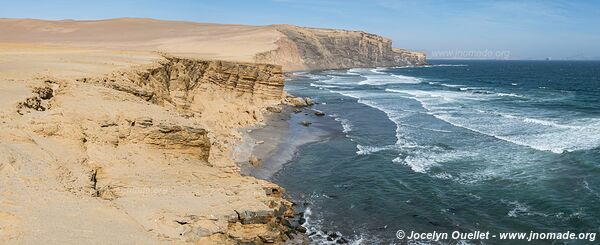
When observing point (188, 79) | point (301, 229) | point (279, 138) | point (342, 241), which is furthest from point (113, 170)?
point (188, 79)

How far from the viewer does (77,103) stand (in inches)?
583

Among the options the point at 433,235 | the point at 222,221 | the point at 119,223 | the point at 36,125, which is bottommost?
the point at 433,235

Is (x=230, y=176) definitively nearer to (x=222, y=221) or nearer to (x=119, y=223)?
(x=222, y=221)

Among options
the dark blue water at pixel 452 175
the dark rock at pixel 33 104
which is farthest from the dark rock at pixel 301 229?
the dark rock at pixel 33 104

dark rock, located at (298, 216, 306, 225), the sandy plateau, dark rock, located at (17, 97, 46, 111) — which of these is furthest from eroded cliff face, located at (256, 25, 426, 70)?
dark rock, located at (17, 97, 46, 111)

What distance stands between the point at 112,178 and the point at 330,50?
10978 centimetres

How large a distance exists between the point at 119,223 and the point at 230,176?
6.04 m

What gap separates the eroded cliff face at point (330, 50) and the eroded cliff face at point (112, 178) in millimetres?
71510

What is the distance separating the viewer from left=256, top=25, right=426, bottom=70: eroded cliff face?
10319 centimetres

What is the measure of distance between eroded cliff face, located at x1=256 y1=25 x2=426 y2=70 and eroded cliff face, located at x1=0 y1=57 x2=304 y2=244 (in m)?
71.5

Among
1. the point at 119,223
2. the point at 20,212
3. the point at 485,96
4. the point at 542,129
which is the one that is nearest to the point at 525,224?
the point at 119,223

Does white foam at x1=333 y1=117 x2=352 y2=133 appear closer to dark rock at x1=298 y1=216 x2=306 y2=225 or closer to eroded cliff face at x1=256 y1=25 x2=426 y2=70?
dark rock at x1=298 y1=216 x2=306 y2=225

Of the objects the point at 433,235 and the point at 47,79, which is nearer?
the point at 433,235

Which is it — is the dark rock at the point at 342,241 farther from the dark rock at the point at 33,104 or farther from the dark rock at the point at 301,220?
the dark rock at the point at 33,104
